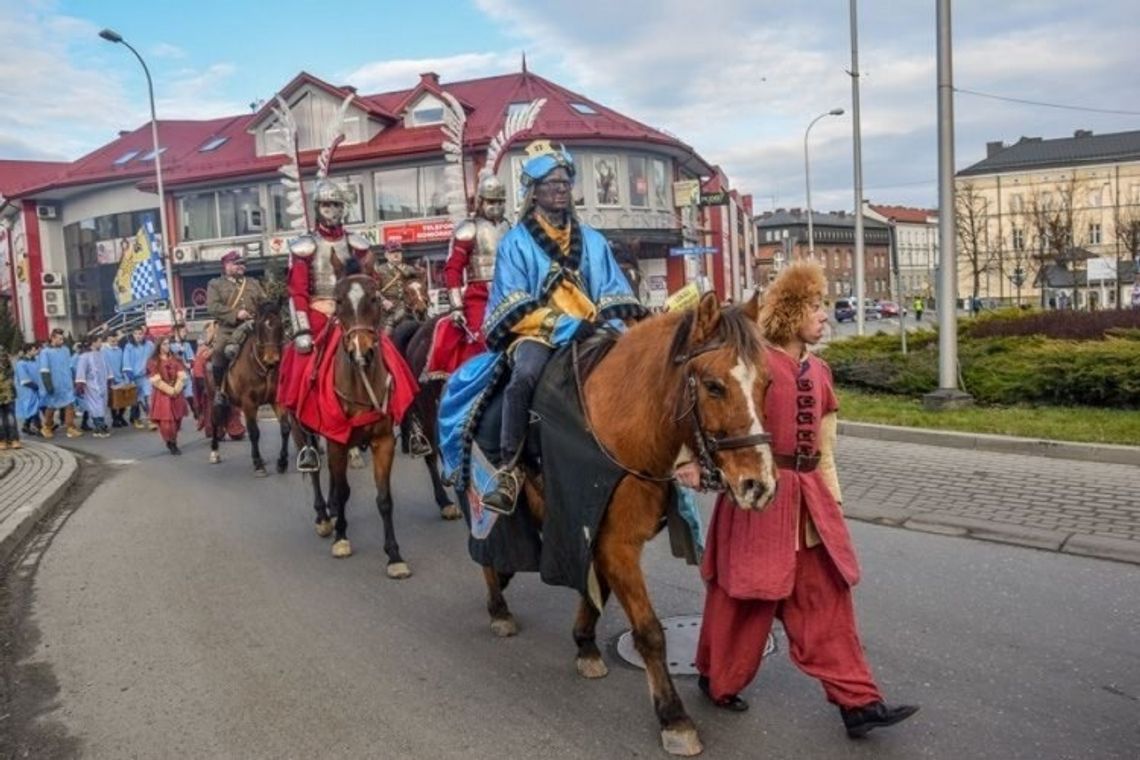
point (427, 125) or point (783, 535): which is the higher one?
point (427, 125)

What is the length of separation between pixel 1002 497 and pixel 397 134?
33.4 m

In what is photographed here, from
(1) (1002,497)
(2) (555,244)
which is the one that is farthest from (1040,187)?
(2) (555,244)

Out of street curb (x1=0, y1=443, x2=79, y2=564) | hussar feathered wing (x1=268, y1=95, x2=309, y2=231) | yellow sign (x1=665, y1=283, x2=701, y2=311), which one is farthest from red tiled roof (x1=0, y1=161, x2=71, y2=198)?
yellow sign (x1=665, y1=283, x2=701, y2=311)

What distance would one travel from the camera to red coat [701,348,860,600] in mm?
3938

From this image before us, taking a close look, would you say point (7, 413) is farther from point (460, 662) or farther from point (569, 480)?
point (569, 480)

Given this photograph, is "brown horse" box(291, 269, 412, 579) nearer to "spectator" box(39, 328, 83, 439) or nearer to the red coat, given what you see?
the red coat

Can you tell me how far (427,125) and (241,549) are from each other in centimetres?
3208

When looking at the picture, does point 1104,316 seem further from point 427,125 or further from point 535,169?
point 427,125

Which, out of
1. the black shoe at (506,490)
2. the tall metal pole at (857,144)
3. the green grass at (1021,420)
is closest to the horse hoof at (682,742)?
the black shoe at (506,490)

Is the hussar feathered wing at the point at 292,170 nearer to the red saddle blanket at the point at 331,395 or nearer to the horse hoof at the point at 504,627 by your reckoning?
the red saddle blanket at the point at 331,395

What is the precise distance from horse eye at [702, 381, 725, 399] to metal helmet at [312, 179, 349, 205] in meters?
5.82

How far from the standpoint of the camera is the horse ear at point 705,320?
12.0ft

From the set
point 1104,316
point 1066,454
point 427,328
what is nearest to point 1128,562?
point 1066,454

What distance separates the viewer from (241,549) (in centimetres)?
791
